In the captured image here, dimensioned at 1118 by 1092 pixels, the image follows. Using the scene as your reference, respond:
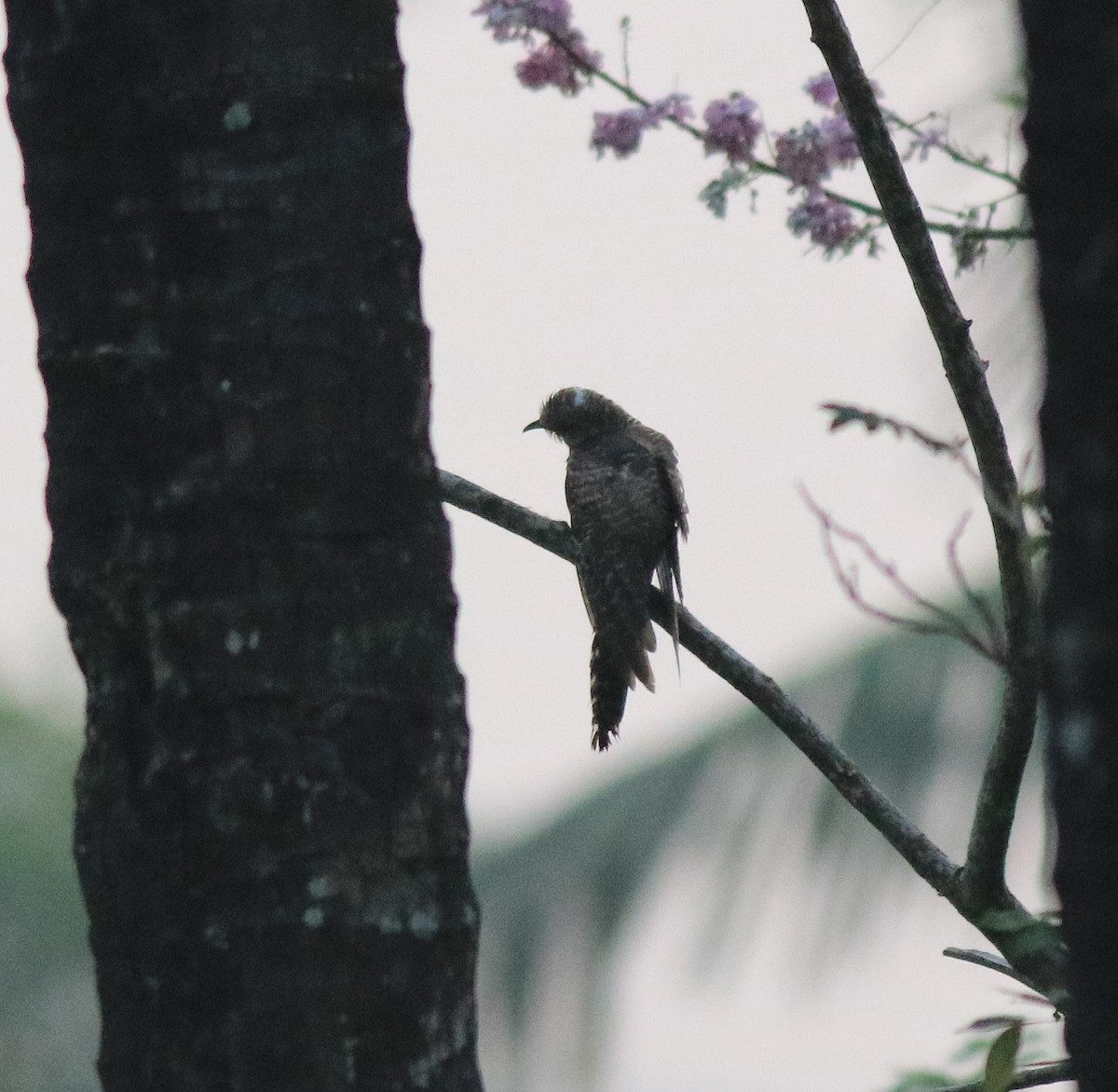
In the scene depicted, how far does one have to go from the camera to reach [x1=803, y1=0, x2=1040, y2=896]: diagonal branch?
2783 millimetres

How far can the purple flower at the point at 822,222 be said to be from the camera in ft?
13.3

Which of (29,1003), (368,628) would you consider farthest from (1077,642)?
(29,1003)

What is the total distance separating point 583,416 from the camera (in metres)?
6.50

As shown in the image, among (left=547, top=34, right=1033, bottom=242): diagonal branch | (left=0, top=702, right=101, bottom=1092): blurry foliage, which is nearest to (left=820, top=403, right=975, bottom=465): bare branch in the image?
(left=547, top=34, right=1033, bottom=242): diagonal branch

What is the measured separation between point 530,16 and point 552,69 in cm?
15

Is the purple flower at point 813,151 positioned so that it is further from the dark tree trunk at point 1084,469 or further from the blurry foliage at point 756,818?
the blurry foliage at point 756,818

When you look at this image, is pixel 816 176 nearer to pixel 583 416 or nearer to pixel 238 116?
pixel 238 116

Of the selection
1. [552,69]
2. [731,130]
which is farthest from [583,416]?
[731,130]

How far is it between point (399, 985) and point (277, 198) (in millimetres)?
975

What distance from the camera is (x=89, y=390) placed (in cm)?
228

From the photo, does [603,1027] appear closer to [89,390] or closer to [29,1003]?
[29,1003]

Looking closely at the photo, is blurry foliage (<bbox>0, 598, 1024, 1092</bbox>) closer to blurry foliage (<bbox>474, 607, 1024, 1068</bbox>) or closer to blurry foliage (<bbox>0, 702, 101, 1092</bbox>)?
blurry foliage (<bbox>474, 607, 1024, 1068</bbox>)

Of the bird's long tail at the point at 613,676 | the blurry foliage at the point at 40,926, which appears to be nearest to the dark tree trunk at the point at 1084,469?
the bird's long tail at the point at 613,676

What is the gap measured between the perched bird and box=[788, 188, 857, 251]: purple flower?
1131 millimetres
